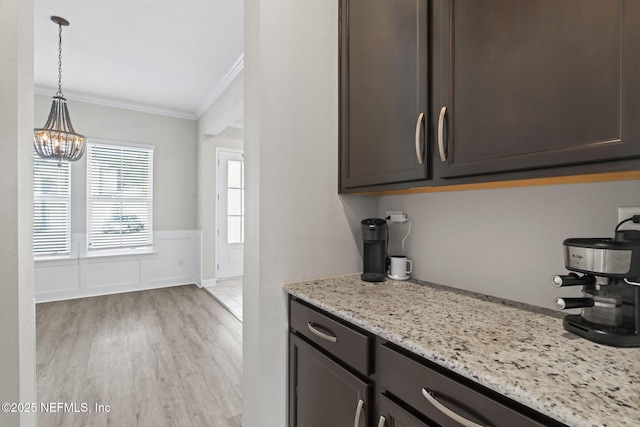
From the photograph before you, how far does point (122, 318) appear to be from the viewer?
3539mm

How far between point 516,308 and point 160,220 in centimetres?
518

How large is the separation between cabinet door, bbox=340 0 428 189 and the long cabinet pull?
74cm

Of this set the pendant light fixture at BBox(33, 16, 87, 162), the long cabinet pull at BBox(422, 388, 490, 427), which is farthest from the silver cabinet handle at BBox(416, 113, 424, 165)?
the pendant light fixture at BBox(33, 16, 87, 162)

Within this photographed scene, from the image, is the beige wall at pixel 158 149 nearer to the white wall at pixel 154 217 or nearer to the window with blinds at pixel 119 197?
the white wall at pixel 154 217

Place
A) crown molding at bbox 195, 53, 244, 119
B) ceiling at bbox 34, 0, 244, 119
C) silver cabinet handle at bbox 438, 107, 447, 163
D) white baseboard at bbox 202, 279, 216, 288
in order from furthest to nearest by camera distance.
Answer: white baseboard at bbox 202, 279, 216, 288
crown molding at bbox 195, 53, 244, 119
ceiling at bbox 34, 0, 244, 119
silver cabinet handle at bbox 438, 107, 447, 163

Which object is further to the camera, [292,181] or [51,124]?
[51,124]

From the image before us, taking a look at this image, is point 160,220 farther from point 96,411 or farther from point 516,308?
point 516,308

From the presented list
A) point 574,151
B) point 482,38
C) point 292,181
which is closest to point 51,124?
point 292,181

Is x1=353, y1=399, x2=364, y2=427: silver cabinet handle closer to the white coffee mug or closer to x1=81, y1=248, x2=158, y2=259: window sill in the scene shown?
the white coffee mug

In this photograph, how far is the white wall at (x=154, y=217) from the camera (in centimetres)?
423

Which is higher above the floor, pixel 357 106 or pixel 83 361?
pixel 357 106

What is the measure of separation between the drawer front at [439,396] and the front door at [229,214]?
4689 mm

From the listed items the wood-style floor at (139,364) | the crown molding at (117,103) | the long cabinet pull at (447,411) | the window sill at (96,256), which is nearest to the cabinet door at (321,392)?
the long cabinet pull at (447,411)

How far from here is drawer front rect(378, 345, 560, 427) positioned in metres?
0.61
